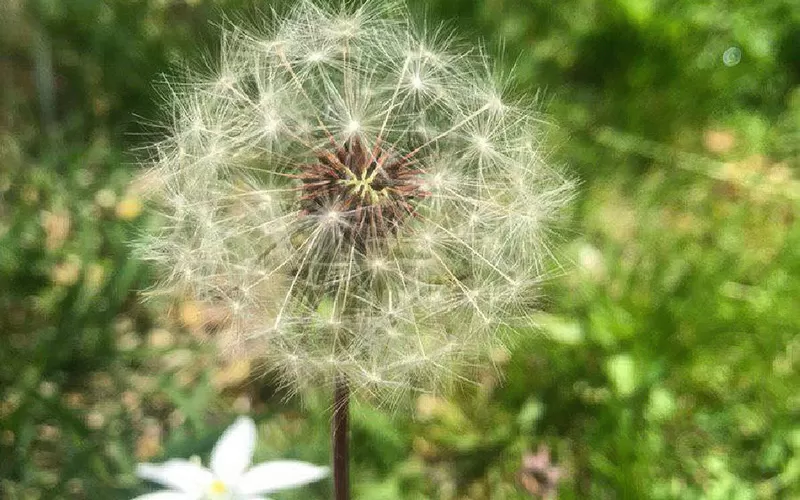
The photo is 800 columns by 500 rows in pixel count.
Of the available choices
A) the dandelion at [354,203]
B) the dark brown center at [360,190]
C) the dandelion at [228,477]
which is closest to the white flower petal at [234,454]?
the dandelion at [228,477]

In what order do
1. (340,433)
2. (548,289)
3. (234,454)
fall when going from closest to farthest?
1. (340,433)
2. (234,454)
3. (548,289)

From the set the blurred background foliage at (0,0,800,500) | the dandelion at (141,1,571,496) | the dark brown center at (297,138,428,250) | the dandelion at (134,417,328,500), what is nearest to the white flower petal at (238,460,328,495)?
the dandelion at (134,417,328,500)

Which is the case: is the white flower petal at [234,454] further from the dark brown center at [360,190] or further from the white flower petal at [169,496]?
the dark brown center at [360,190]

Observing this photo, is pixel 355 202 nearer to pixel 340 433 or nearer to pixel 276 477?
pixel 340 433

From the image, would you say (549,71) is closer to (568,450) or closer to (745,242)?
(745,242)

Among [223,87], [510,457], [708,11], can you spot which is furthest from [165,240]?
[708,11]

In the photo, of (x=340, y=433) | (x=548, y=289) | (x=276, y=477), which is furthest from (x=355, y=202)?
(x=548, y=289)

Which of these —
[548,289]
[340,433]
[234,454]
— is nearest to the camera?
[340,433]
